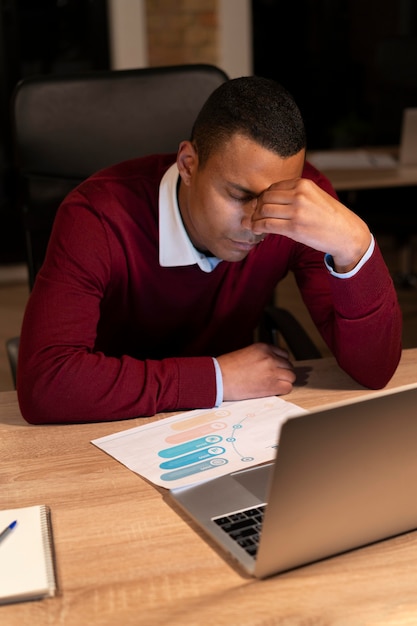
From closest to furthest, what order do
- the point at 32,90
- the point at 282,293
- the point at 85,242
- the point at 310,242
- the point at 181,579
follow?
the point at 181,579 → the point at 310,242 → the point at 85,242 → the point at 32,90 → the point at 282,293

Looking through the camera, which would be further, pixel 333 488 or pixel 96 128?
pixel 96 128

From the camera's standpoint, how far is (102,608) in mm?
873

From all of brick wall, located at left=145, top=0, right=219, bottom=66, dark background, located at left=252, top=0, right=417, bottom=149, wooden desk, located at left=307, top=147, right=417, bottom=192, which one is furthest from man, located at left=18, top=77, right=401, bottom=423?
dark background, located at left=252, top=0, right=417, bottom=149

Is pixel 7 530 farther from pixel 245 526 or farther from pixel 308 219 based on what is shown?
pixel 308 219

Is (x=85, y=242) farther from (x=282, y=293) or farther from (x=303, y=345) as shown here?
(x=282, y=293)

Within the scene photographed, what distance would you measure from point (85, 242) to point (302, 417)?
2.52 feet

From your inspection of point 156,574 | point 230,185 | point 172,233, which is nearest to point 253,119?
point 230,185

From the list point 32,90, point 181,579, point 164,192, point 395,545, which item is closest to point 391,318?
point 164,192

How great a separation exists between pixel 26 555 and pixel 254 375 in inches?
21.0

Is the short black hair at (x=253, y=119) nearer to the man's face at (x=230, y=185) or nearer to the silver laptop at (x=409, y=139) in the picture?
the man's face at (x=230, y=185)

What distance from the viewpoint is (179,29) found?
14.4ft

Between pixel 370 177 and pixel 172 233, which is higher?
pixel 172 233

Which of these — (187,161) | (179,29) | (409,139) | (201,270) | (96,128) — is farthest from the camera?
(179,29)

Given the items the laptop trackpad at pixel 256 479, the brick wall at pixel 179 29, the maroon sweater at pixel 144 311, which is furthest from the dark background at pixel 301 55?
the laptop trackpad at pixel 256 479
